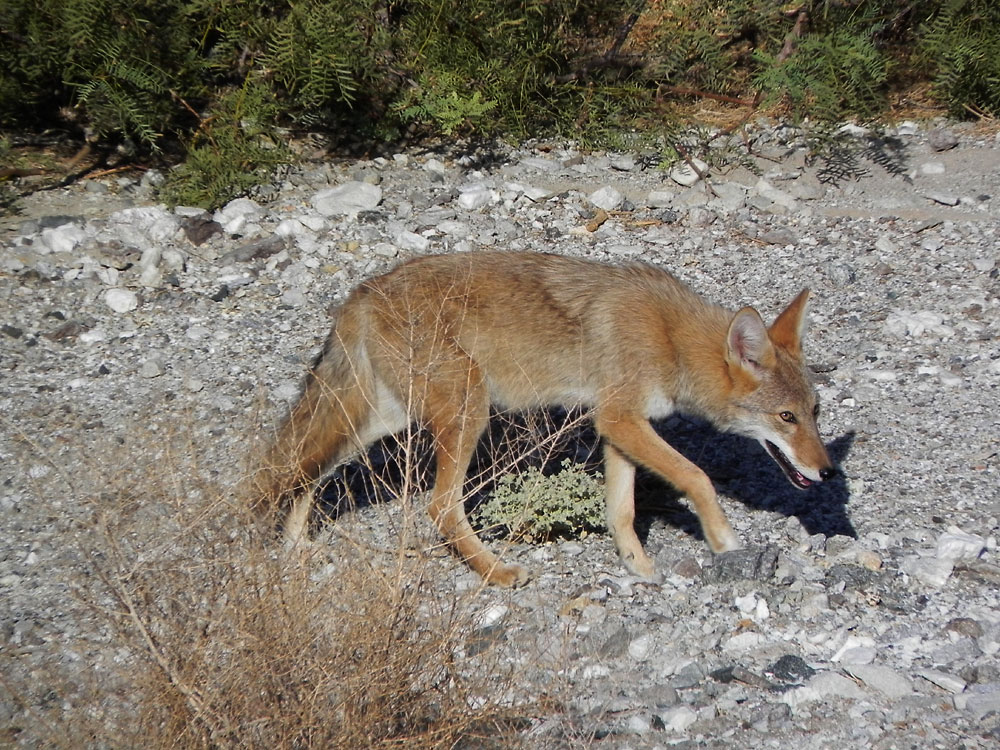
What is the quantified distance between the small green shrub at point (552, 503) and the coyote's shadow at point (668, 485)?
0.14 metres

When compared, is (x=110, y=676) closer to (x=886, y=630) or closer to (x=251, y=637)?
(x=251, y=637)

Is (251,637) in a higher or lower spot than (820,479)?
higher

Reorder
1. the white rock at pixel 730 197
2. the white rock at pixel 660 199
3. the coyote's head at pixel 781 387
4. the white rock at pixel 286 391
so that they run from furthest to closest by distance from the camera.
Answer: the white rock at pixel 660 199, the white rock at pixel 730 197, the white rock at pixel 286 391, the coyote's head at pixel 781 387

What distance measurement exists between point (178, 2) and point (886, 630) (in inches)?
306

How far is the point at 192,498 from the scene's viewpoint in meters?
5.71

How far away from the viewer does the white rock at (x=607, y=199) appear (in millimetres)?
9375

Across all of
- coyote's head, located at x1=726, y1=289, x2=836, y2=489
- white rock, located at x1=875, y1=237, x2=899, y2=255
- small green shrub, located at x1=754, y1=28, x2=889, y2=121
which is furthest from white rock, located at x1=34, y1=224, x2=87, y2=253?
white rock, located at x1=875, y1=237, x2=899, y2=255

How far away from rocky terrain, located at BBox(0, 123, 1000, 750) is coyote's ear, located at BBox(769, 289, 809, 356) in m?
0.98

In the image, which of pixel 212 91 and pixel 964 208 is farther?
pixel 212 91

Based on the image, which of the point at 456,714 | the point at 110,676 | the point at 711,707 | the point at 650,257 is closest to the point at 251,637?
the point at 456,714

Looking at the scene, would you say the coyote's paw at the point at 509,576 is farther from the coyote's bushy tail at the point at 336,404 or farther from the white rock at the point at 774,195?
the white rock at the point at 774,195

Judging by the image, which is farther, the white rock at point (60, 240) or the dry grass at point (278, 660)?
the white rock at point (60, 240)

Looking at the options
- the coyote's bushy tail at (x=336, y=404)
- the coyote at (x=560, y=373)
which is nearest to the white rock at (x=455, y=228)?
the coyote at (x=560, y=373)

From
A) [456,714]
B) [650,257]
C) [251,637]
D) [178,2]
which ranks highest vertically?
[178,2]
